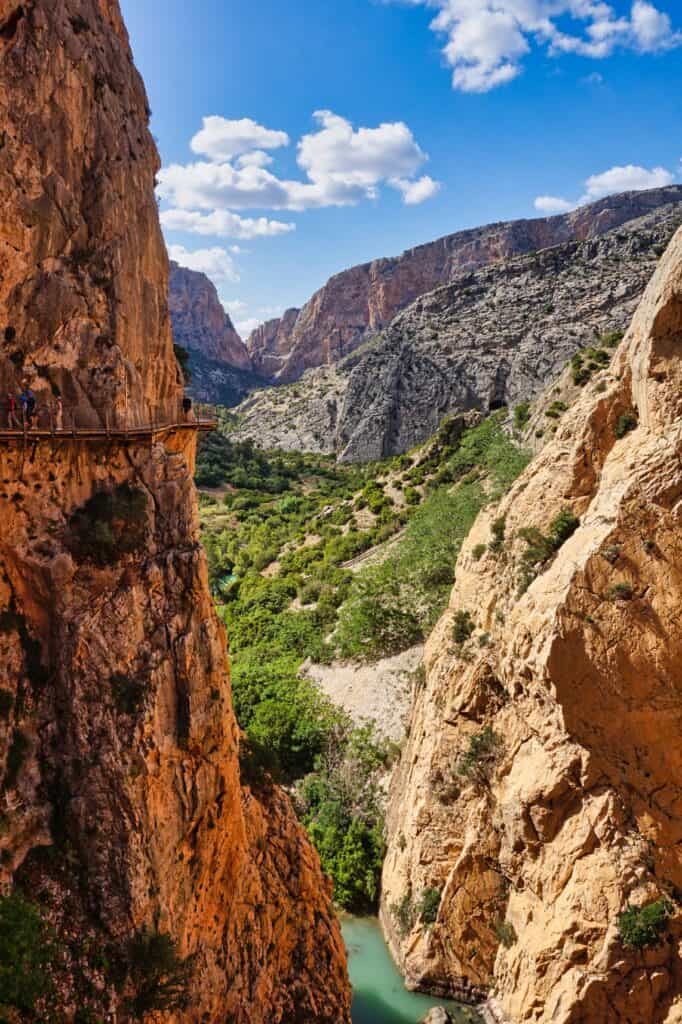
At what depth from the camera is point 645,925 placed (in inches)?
604

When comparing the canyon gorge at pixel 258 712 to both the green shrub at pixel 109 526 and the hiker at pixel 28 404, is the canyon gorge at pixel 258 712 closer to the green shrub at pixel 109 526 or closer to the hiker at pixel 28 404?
the green shrub at pixel 109 526

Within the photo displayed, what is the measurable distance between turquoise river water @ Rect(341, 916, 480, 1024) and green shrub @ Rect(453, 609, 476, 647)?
11072mm

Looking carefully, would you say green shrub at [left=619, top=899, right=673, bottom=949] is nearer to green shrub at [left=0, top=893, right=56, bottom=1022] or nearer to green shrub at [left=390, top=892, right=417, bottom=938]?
green shrub at [left=390, top=892, right=417, bottom=938]

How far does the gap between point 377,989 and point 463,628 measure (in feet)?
40.8

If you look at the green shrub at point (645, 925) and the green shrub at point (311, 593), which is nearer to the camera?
the green shrub at point (645, 925)

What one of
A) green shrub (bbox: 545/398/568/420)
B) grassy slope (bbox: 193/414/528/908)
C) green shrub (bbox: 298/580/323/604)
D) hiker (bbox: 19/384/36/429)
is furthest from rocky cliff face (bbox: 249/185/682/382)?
hiker (bbox: 19/384/36/429)

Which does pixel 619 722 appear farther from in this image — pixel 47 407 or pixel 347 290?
pixel 347 290

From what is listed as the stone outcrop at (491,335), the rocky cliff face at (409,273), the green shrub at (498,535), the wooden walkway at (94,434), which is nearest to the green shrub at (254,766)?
the wooden walkway at (94,434)

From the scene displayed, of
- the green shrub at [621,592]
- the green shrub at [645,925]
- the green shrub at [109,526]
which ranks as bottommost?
the green shrub at [645,925]

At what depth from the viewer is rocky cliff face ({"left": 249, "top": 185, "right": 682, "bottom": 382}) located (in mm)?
121312

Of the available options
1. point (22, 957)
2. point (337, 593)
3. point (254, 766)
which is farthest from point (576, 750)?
point (337, 593)

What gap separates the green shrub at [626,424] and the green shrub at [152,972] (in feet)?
59.0

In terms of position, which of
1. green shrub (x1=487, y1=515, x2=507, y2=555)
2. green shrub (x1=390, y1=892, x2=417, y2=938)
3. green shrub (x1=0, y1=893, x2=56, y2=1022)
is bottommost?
green shrub (x1=390, y1=892, x2=417, y2=938)

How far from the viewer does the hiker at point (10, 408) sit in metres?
10.7
